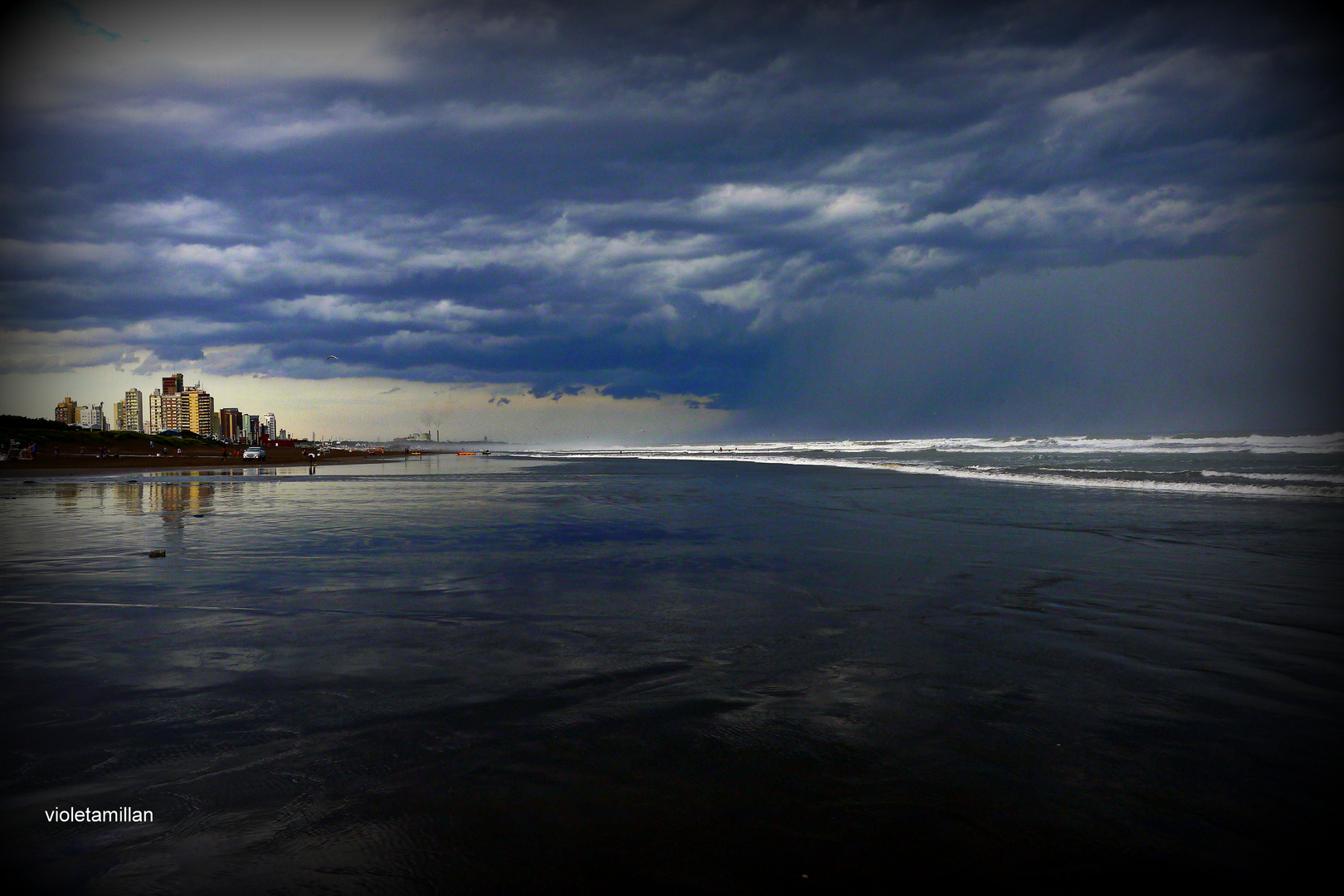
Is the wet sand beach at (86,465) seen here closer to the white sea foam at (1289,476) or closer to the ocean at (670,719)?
the ocean at (670,719)

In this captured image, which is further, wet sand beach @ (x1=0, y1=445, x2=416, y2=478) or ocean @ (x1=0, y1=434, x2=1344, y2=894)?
wet sand beach @ (x1=0, y1=445, x2=416, y2=478)

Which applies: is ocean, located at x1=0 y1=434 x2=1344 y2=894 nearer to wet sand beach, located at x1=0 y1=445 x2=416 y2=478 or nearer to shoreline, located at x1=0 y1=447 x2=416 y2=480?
shoreline, located at x1=0 y1=447 x2=416 y2=480

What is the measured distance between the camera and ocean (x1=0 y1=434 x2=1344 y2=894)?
13.6 ft

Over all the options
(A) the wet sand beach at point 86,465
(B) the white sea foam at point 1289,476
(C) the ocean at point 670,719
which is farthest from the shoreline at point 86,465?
(B) the white sea foam at point 1289,476

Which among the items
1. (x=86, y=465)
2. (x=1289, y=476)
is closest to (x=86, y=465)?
(x=86, y=465)

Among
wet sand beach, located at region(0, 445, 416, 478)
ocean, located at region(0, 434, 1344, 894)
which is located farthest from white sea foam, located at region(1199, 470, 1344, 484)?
wet sand beach, located at region(0, 445, 416, 478)

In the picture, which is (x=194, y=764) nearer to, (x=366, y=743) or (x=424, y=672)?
(x=366, y=743)

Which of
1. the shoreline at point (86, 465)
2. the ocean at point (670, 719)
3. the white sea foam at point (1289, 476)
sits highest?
the shoreline at point (86, 465)

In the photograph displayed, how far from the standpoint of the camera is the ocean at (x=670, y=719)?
414cm

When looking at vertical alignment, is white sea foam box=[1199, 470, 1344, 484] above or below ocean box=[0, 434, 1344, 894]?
above

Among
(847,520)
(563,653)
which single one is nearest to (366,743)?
(563,653)

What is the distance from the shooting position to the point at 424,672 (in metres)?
7.47

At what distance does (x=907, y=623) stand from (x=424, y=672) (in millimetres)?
6337

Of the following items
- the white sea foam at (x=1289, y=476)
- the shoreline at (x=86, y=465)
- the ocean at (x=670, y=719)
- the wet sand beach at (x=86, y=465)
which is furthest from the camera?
the wet sand beach at (x=86, y=465)
